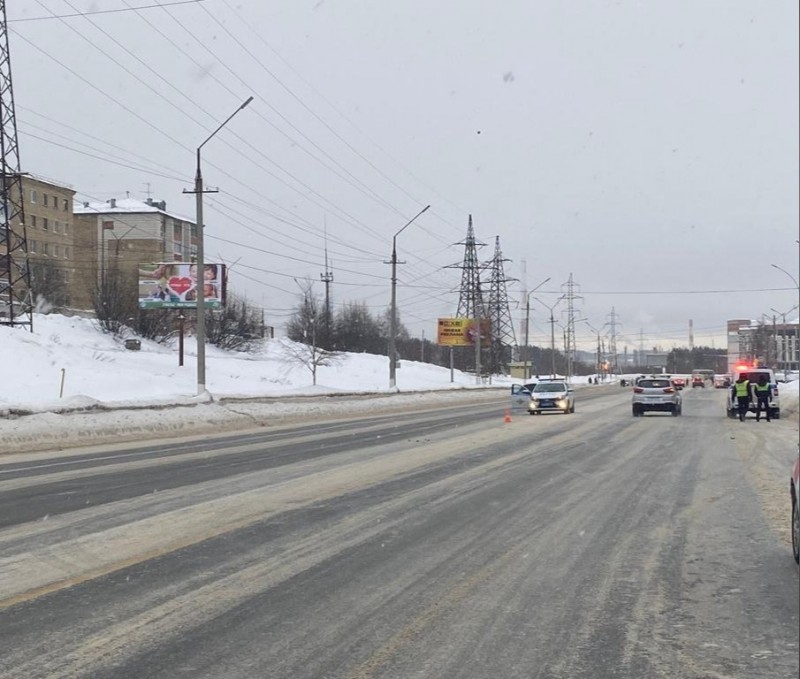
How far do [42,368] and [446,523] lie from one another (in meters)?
40.8

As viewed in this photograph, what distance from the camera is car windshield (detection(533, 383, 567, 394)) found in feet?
121

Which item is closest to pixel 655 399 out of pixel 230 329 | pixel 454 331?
pixel 230 329

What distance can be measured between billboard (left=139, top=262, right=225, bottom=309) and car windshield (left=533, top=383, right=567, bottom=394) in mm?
29035

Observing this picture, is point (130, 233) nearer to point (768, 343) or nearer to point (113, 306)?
point (113, 306)

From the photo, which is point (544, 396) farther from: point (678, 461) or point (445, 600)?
point (445, 600)

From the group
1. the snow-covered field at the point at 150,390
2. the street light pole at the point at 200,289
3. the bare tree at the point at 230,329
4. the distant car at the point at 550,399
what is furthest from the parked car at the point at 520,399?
the bare tree at the point at 230,329

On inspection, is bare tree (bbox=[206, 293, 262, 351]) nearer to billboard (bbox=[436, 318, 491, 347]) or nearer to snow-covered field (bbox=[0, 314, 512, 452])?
snow-covered field (bbox=[0, 314, 512, 452])

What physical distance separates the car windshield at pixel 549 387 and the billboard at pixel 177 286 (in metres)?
29.0

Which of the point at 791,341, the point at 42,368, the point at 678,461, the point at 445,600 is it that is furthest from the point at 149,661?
the point at 791,341

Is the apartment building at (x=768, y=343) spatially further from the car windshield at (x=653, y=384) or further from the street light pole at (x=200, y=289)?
the street light pole at (x=200, y=289)

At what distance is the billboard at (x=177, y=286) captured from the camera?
59.5m

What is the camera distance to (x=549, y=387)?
37.1 m

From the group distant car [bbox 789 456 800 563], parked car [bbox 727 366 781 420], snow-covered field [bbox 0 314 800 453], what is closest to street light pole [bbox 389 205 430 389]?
snow-covered field [bbox 0 314 800 453]

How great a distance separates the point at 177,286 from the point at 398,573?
55.3 metres
